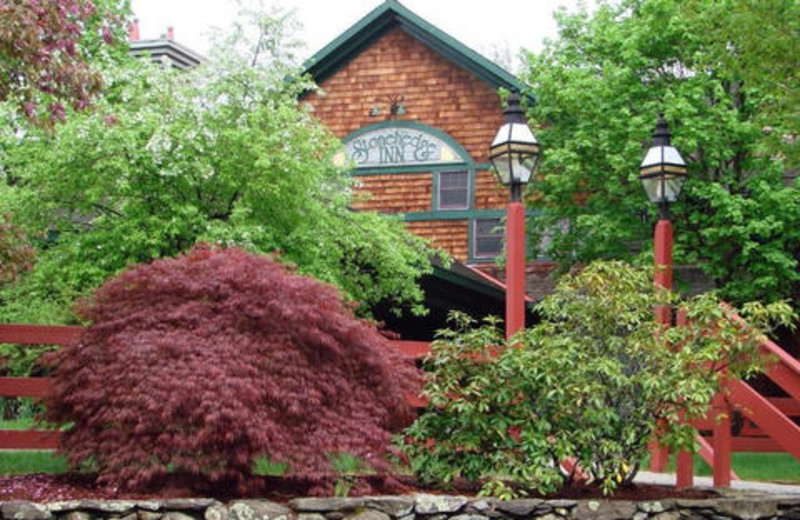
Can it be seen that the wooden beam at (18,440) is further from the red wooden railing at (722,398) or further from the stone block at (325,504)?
the stone block at (325,504)

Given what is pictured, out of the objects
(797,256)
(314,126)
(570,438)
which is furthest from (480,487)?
(797,256)

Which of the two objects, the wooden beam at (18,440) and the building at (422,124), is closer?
the wooden beam at (18,440)

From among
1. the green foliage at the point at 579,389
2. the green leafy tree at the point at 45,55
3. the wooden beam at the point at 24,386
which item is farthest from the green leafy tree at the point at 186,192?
the green foliage at the point at 579,389

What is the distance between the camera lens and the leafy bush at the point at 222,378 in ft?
24.2

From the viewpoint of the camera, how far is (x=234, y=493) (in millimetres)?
7691

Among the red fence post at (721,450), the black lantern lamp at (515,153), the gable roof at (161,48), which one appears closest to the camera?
the red fence post at (721,450)

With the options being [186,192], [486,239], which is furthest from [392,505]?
[486,239]

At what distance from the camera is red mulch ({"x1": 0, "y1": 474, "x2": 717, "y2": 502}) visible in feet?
24.5

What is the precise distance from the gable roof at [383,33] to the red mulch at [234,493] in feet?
45.7

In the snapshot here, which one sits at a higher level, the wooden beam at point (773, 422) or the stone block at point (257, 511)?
the wooden beam at point (773, 422)

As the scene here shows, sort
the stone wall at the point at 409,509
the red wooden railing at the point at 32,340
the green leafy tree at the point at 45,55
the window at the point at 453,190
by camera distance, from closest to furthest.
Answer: the stone wall at the point at 409,509 < the green leafy tree at the point at 45,55 < the red wooden railing at the point at 32,340 < the window at the point at 453,190

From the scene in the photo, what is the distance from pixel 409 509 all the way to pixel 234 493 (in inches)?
44.9

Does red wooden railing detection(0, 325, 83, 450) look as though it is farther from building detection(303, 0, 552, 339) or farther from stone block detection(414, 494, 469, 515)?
building detection(303, 0, 552, 339)

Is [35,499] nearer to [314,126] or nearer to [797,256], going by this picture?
[314,126]
